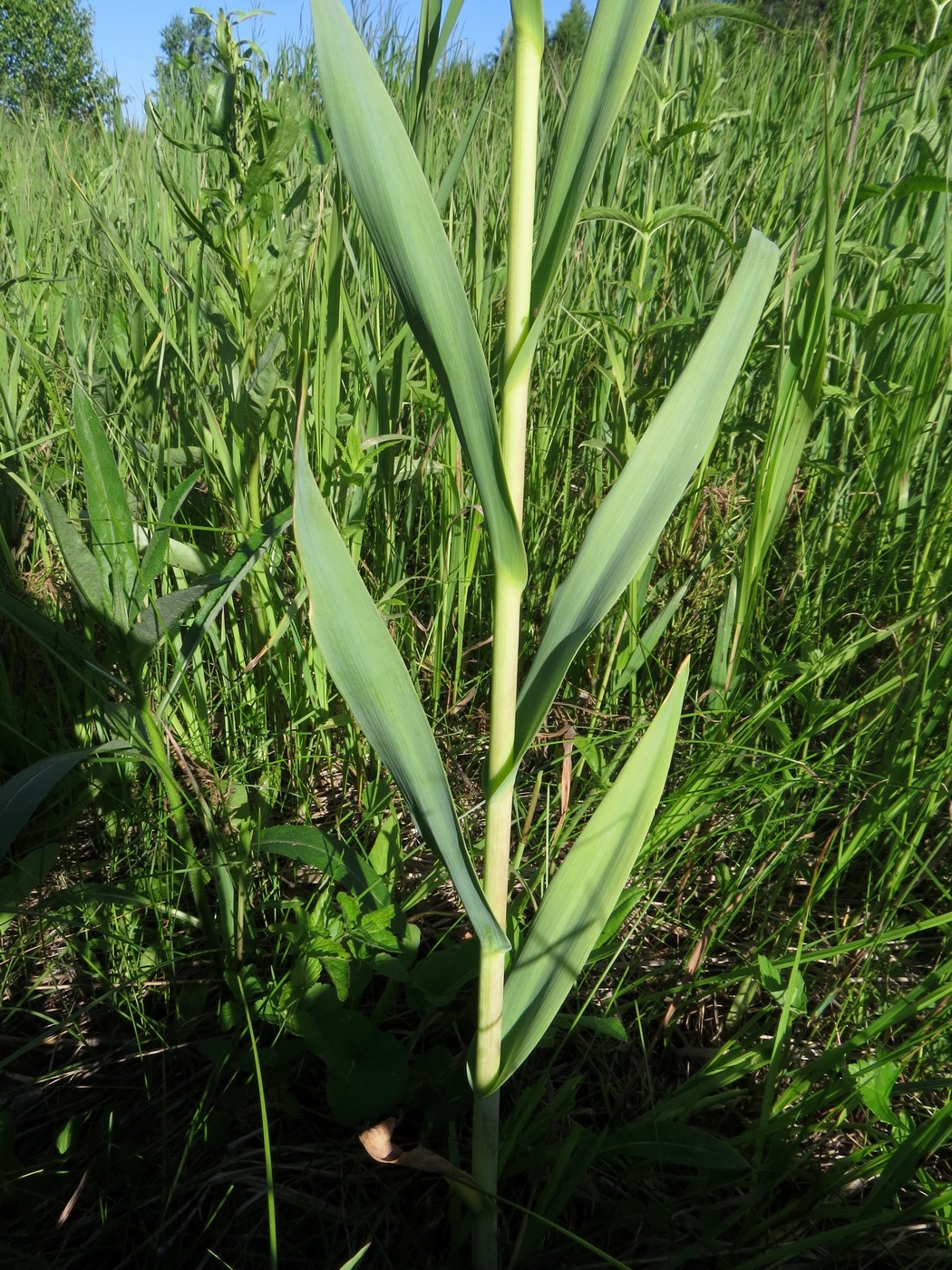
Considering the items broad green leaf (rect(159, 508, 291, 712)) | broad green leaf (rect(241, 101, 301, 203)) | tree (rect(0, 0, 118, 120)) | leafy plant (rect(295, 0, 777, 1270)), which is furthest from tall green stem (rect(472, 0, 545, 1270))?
tree (rect(0, 0, 118, 120))

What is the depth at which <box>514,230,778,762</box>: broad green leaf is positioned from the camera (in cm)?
55

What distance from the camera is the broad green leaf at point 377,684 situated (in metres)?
0.52

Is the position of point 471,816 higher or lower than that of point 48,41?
lower

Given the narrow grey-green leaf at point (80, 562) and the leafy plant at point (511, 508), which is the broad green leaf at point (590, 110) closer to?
the leafy plant at point (511, 508)

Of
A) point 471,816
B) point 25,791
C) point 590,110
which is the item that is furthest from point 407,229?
point 471,816

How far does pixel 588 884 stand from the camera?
0.61 meters

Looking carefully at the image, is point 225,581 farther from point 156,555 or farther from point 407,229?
point 407,229

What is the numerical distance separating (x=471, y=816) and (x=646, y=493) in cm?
64

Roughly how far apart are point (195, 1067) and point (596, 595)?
2.21 ft

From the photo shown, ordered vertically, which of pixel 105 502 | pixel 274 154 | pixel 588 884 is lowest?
pixel 588 884

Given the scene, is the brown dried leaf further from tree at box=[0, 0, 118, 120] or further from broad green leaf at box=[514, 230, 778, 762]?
tree at box=[0, 0, 118, 120]

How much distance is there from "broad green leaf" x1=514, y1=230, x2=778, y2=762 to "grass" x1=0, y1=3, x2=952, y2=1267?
32cm

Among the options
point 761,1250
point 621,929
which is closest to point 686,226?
point 621,929

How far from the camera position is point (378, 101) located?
443 millimetres
